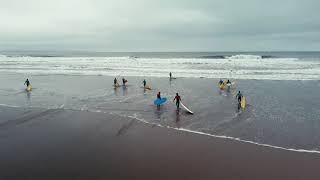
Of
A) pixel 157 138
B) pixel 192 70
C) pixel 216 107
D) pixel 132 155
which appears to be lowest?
pixel 132 155

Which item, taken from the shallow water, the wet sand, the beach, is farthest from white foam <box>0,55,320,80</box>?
the wet sand

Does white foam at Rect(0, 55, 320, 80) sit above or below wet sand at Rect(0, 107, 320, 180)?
above

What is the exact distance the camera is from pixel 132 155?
11.2m

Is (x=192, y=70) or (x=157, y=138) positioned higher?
(x=192, y=70)

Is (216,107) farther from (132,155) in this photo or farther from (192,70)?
(192,70)

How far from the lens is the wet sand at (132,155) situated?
31.5ft

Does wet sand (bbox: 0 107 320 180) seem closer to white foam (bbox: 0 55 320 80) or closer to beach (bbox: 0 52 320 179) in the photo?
beach (bbox: 0 52 320 179)

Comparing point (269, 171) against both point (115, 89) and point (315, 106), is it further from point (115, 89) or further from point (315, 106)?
point (115, 89)

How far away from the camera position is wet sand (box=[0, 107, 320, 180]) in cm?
960

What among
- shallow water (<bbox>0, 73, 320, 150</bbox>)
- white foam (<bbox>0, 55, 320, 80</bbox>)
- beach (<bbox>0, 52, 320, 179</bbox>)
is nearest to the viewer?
beach (<bbox>0, 52, 320, 179</bbox>)

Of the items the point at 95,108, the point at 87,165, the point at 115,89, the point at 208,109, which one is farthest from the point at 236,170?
the point at 115,89

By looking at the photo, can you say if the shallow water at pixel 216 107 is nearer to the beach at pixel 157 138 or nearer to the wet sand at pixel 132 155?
the beach at pixel 157 138

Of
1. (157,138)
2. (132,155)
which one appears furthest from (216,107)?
(132,155)

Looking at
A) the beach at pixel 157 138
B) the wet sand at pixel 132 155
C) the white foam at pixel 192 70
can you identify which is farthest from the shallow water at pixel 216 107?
the white foam at pixel 192 70
